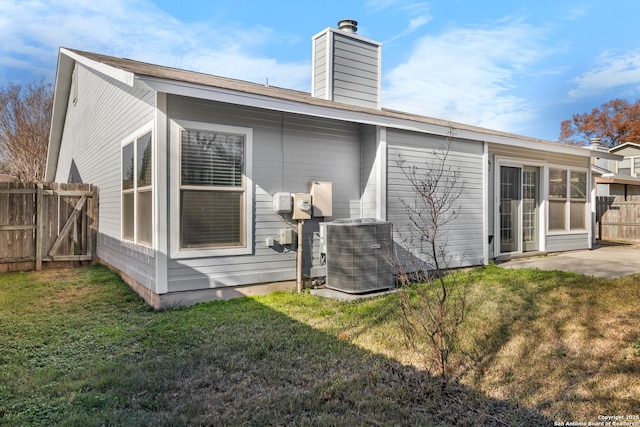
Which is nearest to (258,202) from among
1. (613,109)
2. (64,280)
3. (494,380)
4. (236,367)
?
(236,367)

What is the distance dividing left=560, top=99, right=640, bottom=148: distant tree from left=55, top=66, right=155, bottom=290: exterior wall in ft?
98.7

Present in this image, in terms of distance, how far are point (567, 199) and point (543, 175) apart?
3.59ft

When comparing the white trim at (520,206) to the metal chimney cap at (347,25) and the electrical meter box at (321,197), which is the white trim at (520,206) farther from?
the electrical meter box at (321,197)

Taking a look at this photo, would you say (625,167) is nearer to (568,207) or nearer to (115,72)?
(568,207)

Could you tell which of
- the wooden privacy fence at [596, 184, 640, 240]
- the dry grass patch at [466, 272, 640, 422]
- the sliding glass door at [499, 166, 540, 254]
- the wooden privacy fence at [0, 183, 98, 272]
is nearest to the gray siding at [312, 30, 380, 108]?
the sliding glass door at [499, 166, 540, 254]

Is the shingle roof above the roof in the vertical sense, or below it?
above

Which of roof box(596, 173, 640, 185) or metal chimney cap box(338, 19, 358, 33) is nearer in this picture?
metal chimney cap box(338, 19, 358, 33)

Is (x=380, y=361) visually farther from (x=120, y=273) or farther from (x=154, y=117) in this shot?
(x=120, y=273)

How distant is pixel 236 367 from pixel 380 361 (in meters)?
1.20

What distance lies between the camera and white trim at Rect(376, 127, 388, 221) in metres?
6.30

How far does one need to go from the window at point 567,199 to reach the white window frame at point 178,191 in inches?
281

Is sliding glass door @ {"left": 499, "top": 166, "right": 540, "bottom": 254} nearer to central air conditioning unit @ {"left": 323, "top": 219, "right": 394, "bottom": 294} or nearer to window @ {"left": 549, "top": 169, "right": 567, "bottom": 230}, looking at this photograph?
window @ {"left": 549, "top": 169, "right": 567, "bottom": 230}

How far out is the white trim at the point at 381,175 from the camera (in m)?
6.30

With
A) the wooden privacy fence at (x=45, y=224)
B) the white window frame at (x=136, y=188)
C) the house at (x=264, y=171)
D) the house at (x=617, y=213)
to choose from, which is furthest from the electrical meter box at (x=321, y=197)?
the house at (x=617, y=213)
